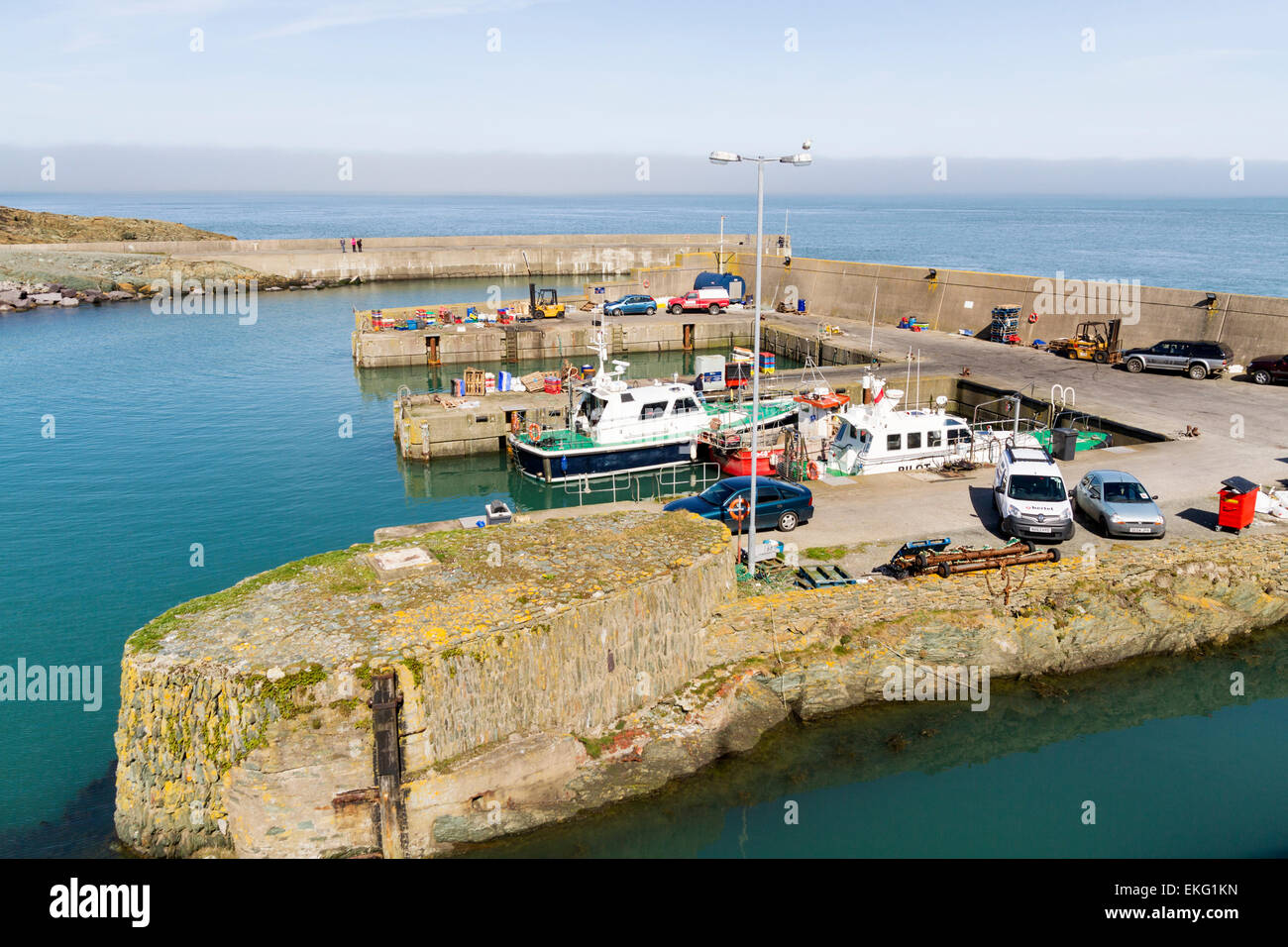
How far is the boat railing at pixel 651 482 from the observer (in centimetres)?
3222

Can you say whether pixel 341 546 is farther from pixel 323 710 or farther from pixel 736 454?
pixel 323 710

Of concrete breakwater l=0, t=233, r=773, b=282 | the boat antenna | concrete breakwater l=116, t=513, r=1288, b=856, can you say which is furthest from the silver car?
concrete breakwater l=0, t=233, r=773, b=282

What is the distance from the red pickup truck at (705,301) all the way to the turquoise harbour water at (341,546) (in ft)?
33.5

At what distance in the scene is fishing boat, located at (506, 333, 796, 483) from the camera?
32844 mm

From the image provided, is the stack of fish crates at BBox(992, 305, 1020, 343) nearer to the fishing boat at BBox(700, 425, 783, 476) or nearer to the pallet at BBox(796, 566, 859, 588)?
the fishing boat at BBox(700, 425, 783, 476)

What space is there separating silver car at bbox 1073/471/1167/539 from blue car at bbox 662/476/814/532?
23.3 ft

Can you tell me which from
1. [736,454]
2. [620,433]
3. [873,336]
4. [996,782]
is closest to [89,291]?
[620,433]

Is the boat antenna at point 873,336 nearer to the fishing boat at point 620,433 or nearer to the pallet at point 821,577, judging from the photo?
the fishing boat at point 620,433

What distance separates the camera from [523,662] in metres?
14.8

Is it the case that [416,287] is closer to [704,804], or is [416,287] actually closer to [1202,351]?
[1202,351]

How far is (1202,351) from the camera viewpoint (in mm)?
36906

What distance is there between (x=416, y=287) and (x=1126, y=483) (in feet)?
261
